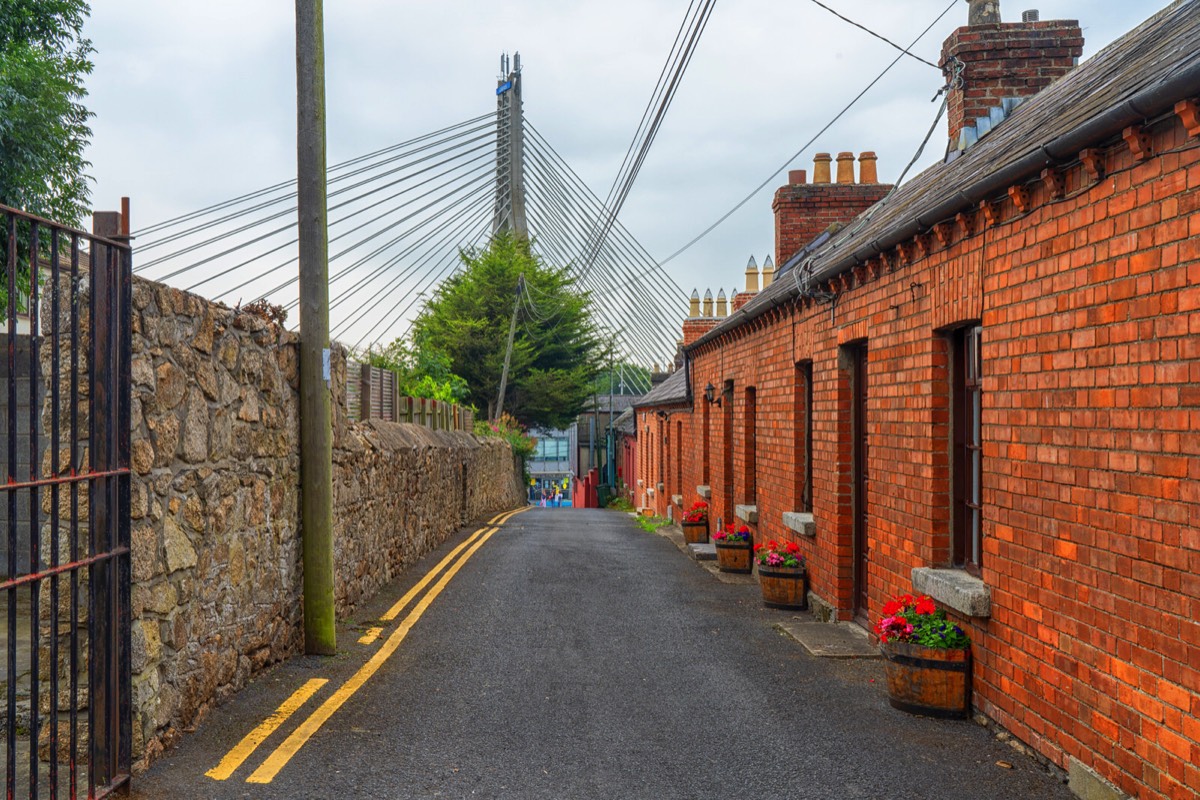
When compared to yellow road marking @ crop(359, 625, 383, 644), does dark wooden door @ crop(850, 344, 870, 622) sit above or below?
above

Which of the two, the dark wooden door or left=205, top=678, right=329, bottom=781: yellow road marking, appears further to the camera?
the dark wooden door

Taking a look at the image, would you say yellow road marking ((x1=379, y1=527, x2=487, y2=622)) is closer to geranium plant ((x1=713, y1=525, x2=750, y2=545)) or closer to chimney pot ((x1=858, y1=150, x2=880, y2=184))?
geranium plant ((x1=713, y1=525, x2=750, y2=545))

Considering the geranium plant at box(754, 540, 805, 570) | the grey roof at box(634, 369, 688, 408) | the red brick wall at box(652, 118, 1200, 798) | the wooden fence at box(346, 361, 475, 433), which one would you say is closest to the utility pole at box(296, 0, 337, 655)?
the wooden fence at box(346, 361, 475, 433)

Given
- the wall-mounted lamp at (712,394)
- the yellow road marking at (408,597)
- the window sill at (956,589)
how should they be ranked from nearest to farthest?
the window sill at (956,589) → the yellow road marking at (408,597) → the wall-mounted lamp at (712,394)

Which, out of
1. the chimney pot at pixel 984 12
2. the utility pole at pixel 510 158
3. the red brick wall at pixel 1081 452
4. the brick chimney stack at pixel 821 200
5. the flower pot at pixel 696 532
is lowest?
the flower pot at pixel 696 532

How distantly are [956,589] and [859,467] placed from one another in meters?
3.52

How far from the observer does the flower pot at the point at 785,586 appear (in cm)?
1074

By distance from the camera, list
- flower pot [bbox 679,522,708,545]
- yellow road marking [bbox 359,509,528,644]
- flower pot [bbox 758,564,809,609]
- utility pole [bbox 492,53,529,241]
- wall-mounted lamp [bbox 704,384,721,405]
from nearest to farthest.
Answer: yellow road marking [bbox 359,509,528,644]
flower pot [bbox 758,564,809,609]
wall-mounted lamp [bbox 704,384,721,405]
flower pot [bbox 679,522,708,545]
utility pole [bbox 492,53,529,241]

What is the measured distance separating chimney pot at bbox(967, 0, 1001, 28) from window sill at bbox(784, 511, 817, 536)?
5.90 metres

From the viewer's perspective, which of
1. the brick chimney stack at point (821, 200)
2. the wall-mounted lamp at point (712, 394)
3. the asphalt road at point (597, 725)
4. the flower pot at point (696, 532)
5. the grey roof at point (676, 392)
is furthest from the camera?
the grey roof at point (676, 392)

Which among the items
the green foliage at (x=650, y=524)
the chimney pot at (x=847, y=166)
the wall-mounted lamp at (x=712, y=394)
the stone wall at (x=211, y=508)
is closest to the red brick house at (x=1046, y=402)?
the stone wall at (x=211, y=508)

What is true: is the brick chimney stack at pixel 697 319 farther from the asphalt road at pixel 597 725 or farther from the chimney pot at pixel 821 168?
the asphalt road at pixel 597 725

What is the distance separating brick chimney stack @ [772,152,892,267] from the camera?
16.2 metres

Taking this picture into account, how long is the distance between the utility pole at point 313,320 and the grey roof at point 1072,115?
15.3 ft
